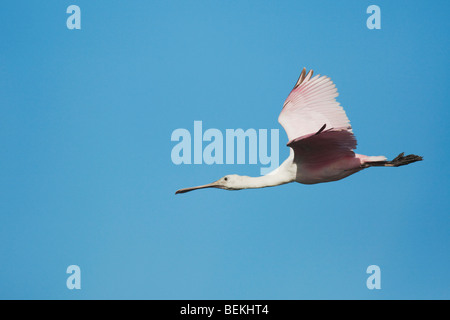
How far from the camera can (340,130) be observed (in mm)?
4520

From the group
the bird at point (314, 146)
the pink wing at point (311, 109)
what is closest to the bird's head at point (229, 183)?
the bird at point (314, 146)

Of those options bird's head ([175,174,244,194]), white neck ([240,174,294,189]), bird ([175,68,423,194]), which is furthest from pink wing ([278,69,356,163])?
bird's head ([175,174,244,194])

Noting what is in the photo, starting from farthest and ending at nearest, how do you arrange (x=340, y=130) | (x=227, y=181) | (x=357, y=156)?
(x=227, y=181) < (x=357, y=156) < (x=340, y=130)

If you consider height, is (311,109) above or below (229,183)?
above

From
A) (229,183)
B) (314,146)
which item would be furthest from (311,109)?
(229,183)

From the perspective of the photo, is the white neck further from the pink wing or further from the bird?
the pink wing

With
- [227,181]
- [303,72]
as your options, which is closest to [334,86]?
[303,72]

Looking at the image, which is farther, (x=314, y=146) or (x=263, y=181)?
(x=263, y=181)

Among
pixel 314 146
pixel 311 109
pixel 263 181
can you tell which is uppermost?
pixel 311 109

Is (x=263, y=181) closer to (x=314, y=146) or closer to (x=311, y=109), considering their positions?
(x=314, y=146)

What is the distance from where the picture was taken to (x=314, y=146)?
4.70 m

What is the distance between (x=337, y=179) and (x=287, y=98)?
804 millimetres
